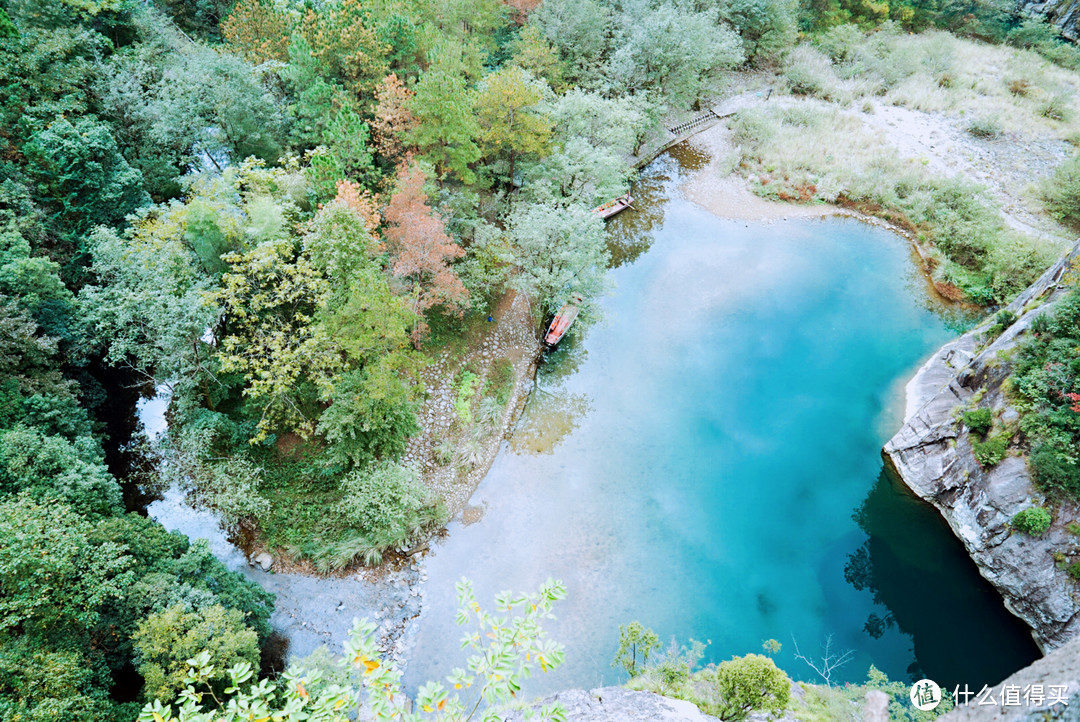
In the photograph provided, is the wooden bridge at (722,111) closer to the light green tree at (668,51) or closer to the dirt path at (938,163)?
the dirt path at (938,163)

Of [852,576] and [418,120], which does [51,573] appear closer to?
[418,120]

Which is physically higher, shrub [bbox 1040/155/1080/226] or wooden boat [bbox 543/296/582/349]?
shrub [bbox 1040/155/1080/226]

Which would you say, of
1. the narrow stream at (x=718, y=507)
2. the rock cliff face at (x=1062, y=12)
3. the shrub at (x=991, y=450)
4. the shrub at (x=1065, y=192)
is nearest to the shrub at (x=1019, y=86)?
the shrub at (x=1065, y=192)

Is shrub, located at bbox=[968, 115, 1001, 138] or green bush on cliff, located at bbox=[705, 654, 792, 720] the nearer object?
green bush on cliff, located at bbox=[705, 654, 792, 720]

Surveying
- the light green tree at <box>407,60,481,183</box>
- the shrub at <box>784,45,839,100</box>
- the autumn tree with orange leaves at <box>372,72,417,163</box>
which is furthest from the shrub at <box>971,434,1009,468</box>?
the shrub at <box>784,45,839,100</box>

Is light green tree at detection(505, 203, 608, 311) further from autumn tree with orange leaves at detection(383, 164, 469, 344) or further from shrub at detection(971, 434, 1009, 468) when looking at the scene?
shrub at detection(971, 434, 1009, 468)

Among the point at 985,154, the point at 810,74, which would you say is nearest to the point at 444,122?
the point at 810,74

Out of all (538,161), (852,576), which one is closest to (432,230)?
(538,161)
